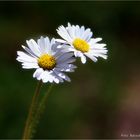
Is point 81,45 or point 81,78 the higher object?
point 81,78

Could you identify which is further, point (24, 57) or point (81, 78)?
point (81, 78)

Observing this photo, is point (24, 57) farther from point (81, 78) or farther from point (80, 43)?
point (81, 78)

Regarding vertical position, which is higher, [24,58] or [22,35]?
[22,35]

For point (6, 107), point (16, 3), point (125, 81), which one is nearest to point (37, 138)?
point (6, 107)

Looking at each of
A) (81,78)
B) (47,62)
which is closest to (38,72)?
(47,62)

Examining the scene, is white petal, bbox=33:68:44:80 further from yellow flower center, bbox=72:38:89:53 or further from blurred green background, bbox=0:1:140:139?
blurred green background, bbox=0:1:140:139

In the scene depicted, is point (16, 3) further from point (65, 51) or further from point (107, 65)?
point (65, 51)
